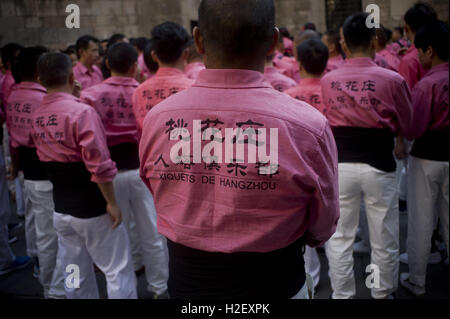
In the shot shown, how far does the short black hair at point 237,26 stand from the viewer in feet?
4.06

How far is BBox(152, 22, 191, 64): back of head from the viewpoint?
310 centimetres

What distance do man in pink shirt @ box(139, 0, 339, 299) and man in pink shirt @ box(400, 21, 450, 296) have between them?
71.5 inches

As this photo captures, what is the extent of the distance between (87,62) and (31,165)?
7.10 ft

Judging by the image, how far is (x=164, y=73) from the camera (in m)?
3.18

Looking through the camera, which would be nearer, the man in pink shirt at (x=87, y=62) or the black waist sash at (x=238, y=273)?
the black waist sash at (x=238, y=273)

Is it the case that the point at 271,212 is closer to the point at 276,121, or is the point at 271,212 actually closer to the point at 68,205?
the point at 276,121

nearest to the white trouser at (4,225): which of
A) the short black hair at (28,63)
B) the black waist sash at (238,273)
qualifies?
the short black hair at (28,63)

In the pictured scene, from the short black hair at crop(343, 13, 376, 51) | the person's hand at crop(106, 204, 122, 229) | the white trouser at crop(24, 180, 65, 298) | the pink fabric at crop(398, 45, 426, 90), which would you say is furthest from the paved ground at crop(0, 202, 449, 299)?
the short black hair at crop(343, 13, 376, 51)

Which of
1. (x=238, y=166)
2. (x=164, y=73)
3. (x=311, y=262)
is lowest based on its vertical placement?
(x=311, y=262)

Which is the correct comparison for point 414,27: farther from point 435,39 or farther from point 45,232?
point 45,232

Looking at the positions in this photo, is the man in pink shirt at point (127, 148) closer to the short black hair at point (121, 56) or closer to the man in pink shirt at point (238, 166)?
the short black hair at point (121, 56)

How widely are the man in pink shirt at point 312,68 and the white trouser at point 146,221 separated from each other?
151cm

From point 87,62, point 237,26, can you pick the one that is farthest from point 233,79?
point 87,62
